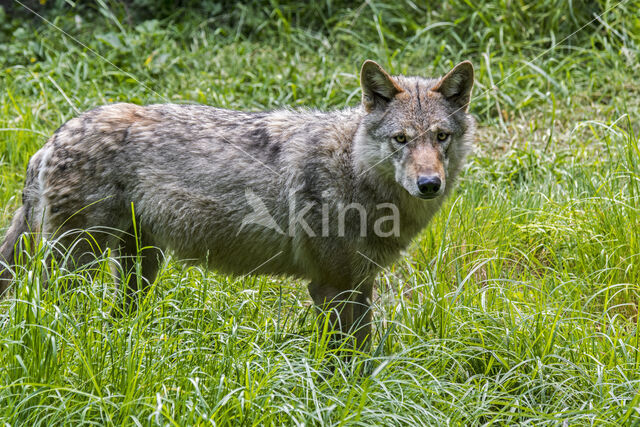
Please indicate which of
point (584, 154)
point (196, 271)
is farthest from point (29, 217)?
point (584, 154)

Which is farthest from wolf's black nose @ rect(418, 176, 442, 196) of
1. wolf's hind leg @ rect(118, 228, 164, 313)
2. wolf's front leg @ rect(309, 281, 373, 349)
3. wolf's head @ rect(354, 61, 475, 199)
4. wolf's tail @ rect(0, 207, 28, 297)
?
wolf's tail @ rect(0, 207, 28, 297)

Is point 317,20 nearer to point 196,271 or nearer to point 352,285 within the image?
point 196,271

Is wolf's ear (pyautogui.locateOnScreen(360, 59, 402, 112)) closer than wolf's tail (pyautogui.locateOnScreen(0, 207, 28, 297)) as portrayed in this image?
Yes

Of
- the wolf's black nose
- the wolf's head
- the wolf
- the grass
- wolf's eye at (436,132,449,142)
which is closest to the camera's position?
the grass

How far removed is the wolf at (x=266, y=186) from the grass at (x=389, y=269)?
0.94ft

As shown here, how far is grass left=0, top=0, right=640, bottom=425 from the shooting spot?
118 inches

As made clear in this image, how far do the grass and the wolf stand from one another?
287 mm

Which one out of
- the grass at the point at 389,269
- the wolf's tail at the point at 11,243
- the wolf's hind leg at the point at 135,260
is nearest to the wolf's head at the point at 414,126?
the grass at the point at 389,269

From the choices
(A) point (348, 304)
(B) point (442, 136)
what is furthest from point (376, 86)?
(A) point (348, 304)

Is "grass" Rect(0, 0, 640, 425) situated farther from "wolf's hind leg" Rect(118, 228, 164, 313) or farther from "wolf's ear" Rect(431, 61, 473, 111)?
"wolf's ear" Rect(431, 61, 473, 111)

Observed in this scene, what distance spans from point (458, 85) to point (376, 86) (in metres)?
0.49

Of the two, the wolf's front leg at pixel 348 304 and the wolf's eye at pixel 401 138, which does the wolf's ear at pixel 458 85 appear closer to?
the wolf's eye at pixel 401 138

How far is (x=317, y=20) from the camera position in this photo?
8844mm

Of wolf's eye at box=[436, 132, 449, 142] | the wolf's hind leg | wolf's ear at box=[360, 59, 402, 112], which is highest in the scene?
wolf's ear at box=[360, 59, 402, 112]
